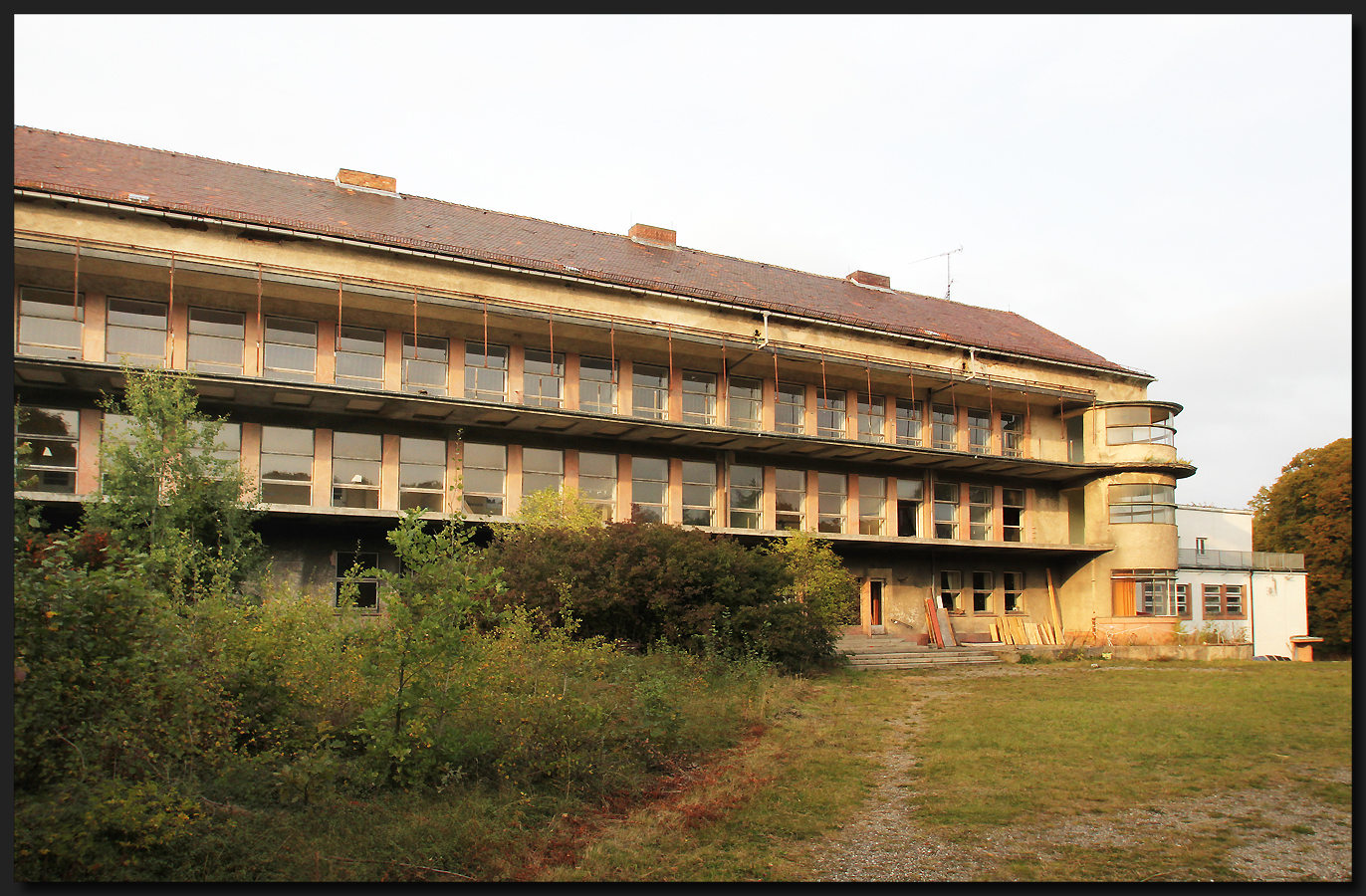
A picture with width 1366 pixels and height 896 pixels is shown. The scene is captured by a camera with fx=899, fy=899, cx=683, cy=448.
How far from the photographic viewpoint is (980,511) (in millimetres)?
31344

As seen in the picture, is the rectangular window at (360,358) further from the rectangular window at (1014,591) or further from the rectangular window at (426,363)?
the rectangular window at (1014,591)

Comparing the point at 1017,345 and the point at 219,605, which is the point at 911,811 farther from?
the point at 1017,345

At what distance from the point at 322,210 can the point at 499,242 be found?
4.77 meters

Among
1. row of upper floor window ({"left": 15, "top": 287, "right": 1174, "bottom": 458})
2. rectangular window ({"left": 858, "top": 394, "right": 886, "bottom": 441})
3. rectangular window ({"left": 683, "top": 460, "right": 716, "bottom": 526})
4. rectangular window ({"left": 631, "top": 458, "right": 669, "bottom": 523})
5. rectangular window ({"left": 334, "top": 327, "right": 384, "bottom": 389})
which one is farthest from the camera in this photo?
rectangular window ({"left": 858, "top": 394, "right": 886, "bottom": 441})

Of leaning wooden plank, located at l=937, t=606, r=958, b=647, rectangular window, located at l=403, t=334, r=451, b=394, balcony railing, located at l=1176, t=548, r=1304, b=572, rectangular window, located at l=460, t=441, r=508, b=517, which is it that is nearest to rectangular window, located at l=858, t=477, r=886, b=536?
leaning wooden plank, located at l=937, t=606, r=958, b=647

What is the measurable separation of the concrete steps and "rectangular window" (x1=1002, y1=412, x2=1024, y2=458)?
26.0ft

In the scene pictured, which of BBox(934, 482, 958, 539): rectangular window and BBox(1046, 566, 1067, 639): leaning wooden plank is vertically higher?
BBox(934, 482, 958, 539): rectangular window

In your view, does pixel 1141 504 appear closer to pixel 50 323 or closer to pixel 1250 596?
pixel 1250 596

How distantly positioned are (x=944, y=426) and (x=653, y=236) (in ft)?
40.0

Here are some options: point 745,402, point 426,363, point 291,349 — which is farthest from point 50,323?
point 745,402

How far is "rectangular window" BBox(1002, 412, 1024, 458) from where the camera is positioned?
31750 mm

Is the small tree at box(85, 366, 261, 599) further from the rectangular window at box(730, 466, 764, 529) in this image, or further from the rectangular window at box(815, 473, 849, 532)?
the rectangular window at box(815, 473, 849, 532)

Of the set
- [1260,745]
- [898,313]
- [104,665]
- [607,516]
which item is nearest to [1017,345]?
[898,313]

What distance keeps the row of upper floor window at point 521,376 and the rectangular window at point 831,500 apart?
1.44m
